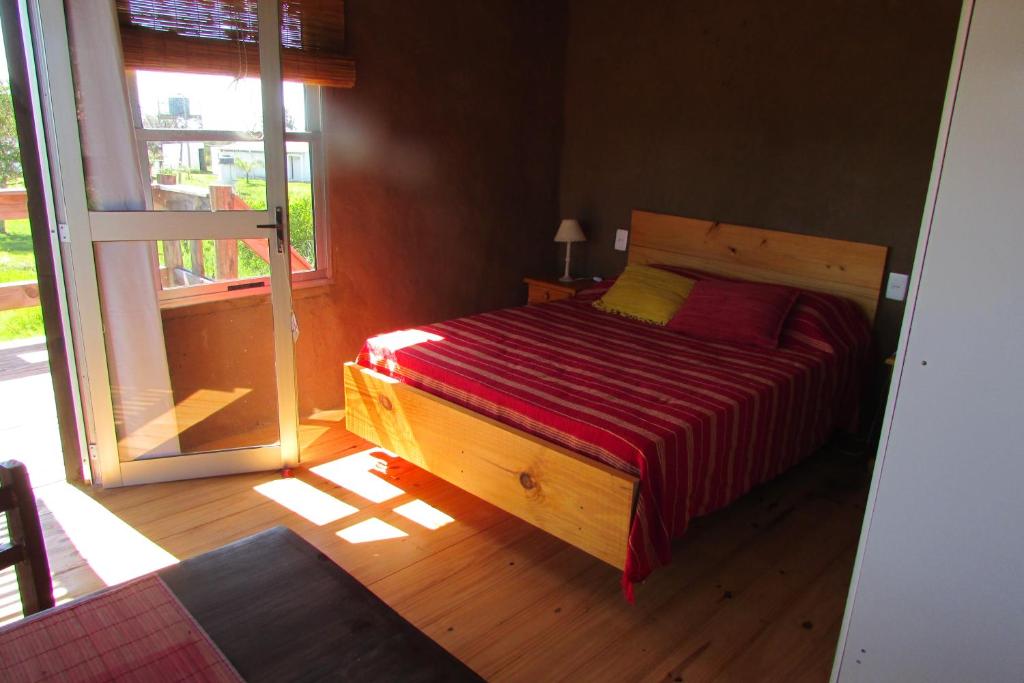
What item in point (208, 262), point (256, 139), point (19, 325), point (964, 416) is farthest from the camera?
point (19, 325)

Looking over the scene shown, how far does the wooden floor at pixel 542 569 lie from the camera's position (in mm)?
2117

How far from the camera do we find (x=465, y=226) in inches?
164

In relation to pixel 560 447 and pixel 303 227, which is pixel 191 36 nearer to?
pixel 303 227

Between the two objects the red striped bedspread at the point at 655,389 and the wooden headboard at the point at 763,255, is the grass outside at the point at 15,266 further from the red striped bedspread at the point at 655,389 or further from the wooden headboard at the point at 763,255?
the wooden headboard at the point at 763,255

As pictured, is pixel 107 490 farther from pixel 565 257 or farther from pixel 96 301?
pixel 565 257

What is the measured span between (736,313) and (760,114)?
1.06 m

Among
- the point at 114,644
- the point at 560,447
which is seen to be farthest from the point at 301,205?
the point at 114,644

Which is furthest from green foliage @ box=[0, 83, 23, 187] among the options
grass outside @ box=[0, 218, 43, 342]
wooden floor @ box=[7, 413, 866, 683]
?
wooden floor @ box=[7, 413, 866, 683]

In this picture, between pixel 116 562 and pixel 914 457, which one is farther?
pixel 116 562

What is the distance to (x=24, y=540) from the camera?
114 centimetres

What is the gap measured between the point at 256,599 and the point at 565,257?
12.1 ft

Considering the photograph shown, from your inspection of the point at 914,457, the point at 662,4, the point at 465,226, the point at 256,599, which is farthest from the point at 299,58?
the point at 914,457

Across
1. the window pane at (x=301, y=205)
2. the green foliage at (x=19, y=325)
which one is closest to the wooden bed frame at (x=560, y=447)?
the window pane at (x=301, y=205)

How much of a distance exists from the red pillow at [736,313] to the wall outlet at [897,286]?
0.41m
